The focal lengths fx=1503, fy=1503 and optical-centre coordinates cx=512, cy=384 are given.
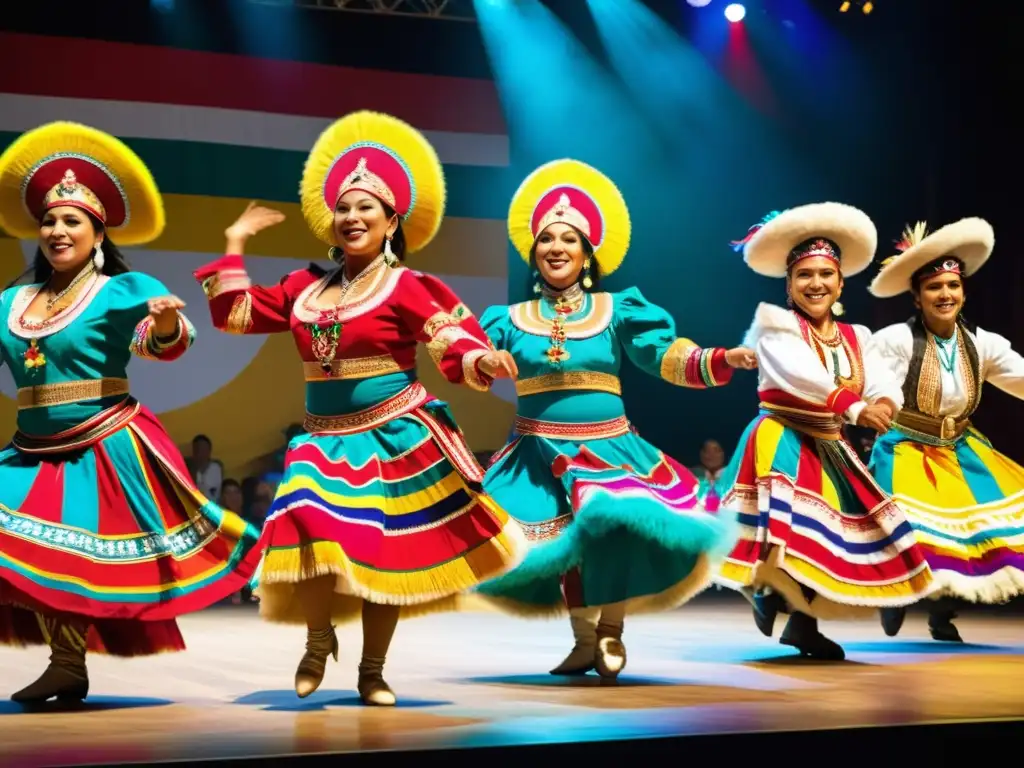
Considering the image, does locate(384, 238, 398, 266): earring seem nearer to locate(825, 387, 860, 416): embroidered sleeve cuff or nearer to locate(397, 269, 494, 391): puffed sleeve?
locate(397, 269, 494, 391): puffed sleeve

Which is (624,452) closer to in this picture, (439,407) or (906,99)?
(439,407)

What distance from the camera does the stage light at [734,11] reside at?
8.49 metres

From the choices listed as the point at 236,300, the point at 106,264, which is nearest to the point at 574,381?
the point at 236,300

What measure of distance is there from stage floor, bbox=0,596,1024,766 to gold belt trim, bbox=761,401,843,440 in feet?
2.47

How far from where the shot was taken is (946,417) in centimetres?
555

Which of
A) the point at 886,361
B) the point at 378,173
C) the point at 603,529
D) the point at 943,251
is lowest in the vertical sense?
the point at 603,529

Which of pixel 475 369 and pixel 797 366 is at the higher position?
pixel 797 366

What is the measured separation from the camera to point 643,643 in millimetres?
5629

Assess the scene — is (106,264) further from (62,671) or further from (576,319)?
(576,319)

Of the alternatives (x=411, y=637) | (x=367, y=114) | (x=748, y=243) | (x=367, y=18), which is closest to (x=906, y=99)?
(x=367, y=18)

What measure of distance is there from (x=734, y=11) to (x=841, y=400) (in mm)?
4372

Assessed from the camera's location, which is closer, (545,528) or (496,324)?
(545,528)

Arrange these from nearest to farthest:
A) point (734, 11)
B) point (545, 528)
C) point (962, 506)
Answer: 1. point (545, 528)
2. point (962, 506)
3. point (734, 11)

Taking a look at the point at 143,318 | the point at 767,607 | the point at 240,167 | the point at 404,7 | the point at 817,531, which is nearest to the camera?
the point at 143,318
